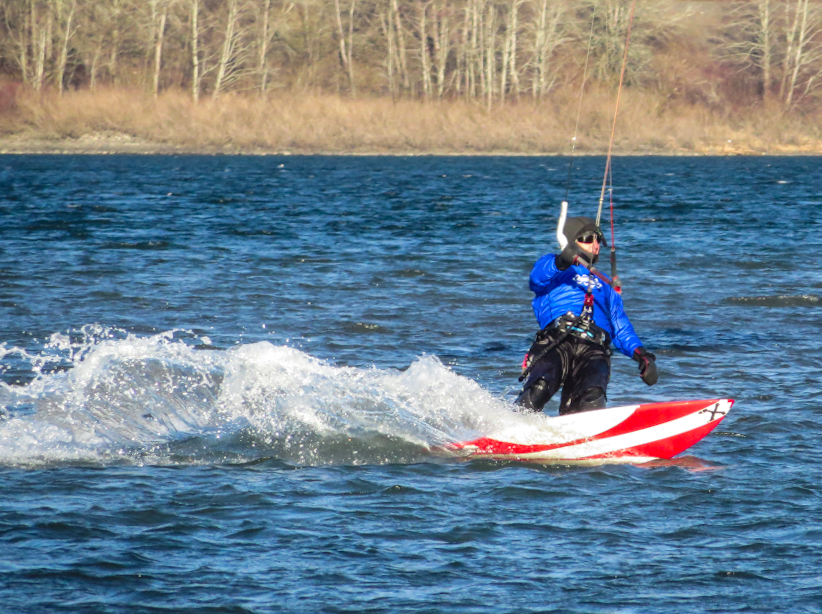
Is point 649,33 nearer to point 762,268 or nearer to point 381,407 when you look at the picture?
point 762,268

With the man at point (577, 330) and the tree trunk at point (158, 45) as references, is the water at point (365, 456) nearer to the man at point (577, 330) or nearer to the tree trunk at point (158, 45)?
the man at point (577, 330)

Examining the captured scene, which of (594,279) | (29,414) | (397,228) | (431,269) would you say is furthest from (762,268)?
(29,414)

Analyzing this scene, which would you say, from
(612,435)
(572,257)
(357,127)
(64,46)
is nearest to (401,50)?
(357,127)

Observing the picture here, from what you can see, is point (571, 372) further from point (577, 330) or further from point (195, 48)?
point (195, 48)

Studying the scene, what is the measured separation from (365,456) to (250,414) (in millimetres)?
1154

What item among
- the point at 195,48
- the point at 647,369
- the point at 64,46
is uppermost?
the point at 195,48

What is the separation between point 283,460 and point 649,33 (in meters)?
78.2

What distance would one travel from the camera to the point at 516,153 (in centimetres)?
6950

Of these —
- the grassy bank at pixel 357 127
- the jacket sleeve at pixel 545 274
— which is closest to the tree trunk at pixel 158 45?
the grassy bank at pixel 357 127

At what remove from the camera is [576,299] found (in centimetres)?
801

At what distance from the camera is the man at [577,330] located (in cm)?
790

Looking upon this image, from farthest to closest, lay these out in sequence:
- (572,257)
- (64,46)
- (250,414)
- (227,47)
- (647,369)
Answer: (227,47) → (64,46) → (250,414) → (647,369) → (572,257)

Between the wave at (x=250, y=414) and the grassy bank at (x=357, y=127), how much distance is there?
191 feet

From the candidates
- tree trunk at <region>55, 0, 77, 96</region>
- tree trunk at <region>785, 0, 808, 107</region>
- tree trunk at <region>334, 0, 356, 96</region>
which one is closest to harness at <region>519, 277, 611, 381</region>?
tree trunk at <region>55, 0, 77, 96</region>
